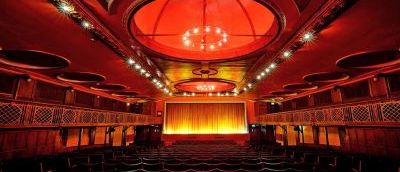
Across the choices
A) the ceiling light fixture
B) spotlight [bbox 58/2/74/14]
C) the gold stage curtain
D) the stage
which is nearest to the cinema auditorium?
spotlight [bbox 58/2/74/14]

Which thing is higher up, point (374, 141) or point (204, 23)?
point (204, 23)

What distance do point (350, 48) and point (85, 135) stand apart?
59.4 feet

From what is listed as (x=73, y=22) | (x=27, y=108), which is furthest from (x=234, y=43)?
(x=27, y=108)

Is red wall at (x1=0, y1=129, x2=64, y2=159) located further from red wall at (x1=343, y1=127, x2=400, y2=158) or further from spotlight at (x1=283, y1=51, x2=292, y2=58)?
red wall at (x1=343, y1=127, x2=400, y2=158)

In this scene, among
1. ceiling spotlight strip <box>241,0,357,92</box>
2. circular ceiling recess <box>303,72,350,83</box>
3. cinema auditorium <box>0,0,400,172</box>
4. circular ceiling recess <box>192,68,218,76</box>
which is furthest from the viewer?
circular ceiling recess <box>192,68,218,76</box>

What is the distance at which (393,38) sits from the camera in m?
6.06

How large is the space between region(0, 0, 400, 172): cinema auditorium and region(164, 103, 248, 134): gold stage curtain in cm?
929

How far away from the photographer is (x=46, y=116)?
384 inches

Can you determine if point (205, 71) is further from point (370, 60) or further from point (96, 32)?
point (370, 60)

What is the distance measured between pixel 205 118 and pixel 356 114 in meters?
18.0

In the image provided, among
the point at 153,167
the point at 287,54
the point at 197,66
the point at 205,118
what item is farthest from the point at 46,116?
the point at 205,118

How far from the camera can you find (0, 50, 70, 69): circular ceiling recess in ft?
24.1

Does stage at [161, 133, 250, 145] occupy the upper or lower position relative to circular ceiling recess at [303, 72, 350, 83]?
lower

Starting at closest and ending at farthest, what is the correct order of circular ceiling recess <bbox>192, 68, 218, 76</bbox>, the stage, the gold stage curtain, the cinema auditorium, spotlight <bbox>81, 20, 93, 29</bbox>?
spotlight <bbox>81, 20, 93, 29</bbox> → the cinema auditorium → circular ceiling recess <bbox>192, 68, 218, 76</bbox> → the stage → the gold stage curtain
